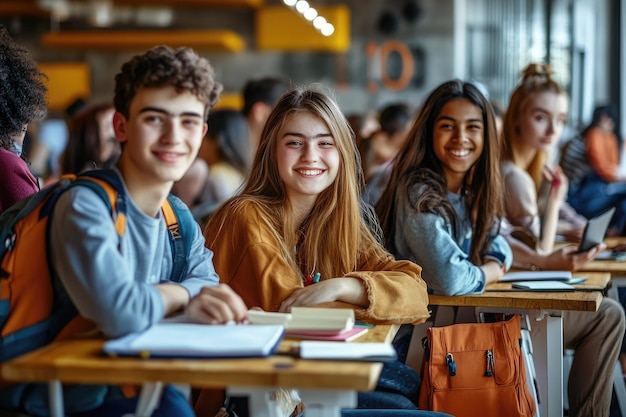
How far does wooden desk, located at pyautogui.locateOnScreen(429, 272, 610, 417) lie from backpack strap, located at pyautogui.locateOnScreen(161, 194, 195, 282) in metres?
1.11

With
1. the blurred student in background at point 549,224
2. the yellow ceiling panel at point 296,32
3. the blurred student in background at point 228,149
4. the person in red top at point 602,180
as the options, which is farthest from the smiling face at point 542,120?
the yellow ceiling panel at point 296,32

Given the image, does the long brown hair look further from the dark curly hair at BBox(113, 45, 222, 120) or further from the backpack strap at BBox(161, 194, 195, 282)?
the dark curly hair at BBox(113, 45, 222, 120)

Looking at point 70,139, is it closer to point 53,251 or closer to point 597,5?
point 53,251

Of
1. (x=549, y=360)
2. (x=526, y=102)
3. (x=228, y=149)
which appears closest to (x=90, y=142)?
(x=228, y=149)

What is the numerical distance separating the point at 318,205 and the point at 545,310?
827 mm

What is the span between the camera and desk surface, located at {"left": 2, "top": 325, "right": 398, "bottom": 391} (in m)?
1.55

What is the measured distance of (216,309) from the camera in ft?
5.97

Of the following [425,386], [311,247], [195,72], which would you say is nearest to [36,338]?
[195,72]

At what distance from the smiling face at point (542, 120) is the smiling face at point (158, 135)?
2694 mm

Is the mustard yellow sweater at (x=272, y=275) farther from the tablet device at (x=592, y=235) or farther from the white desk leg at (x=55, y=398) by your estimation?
the tablet device at (x=592, y=235)

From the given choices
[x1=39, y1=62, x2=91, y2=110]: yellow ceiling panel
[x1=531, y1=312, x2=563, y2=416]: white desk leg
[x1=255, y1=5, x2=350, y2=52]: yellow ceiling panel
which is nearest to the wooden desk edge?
[x1=531, y1=312, x2=563, y2=416]: white desk leg

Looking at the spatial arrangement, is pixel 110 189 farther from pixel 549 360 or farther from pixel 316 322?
pixel 549 360

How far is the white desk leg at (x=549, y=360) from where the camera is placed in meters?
2.95

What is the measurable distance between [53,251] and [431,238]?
148 centimetres
